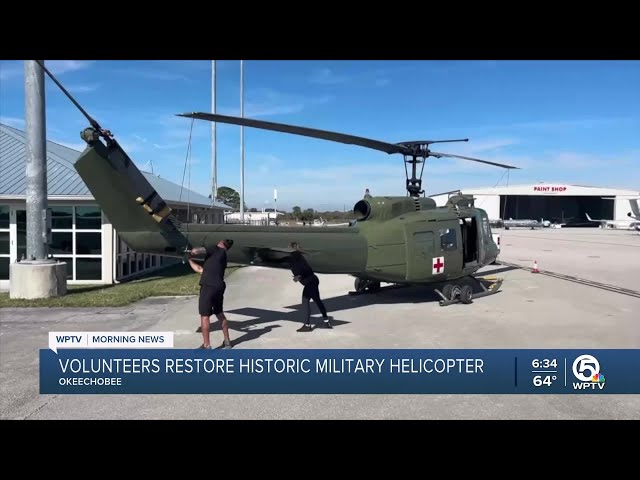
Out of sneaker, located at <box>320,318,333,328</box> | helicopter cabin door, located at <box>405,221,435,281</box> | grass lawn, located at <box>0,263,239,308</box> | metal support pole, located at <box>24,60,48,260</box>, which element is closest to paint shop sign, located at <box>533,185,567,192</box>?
grass lawn, located at <box>0,263,239,308</box>

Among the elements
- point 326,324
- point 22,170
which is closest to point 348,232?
point 326,324

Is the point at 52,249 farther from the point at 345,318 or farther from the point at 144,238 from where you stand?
the point at 345,318

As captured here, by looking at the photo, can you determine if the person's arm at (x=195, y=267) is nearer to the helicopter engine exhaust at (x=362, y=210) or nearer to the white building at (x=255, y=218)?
the helicopter engine exhaust at (x=362, y=210)

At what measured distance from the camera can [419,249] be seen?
11.0 metres

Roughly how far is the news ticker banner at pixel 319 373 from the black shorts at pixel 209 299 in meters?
0.75

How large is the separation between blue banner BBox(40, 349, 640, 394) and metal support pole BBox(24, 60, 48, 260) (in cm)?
875

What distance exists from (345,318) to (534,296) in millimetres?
5929

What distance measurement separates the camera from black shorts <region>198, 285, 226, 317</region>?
723 centimetres

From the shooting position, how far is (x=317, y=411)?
17.6ft

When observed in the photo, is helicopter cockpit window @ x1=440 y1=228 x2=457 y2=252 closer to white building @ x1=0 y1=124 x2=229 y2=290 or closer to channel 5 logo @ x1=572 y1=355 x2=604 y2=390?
channel 5 logo @ x1=572 y1=355 x2=604 y2=390

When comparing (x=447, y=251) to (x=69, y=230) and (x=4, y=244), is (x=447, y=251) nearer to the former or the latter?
(x=69, y=230)

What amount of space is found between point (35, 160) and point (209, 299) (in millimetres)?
9035

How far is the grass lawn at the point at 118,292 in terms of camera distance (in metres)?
11.8
